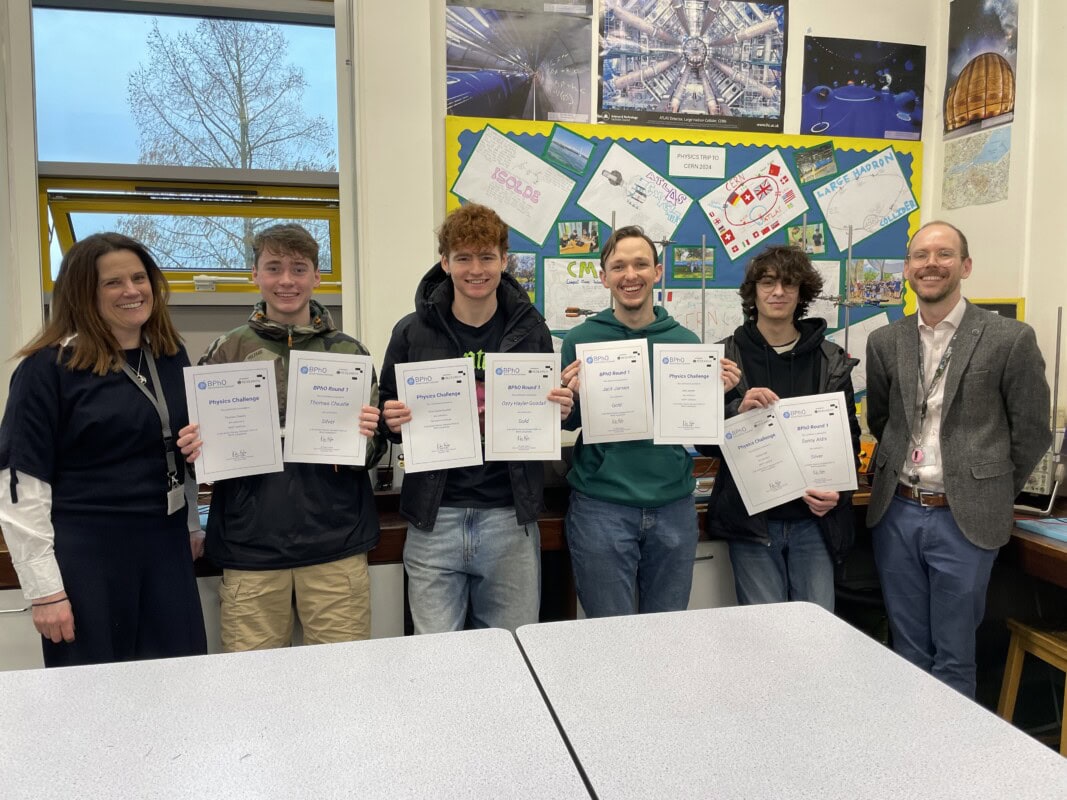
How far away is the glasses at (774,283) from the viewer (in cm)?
214

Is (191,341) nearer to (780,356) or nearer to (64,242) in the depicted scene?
(64,242)

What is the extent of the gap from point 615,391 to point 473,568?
1.99 ft

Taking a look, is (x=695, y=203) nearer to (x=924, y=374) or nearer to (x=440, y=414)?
(x=924, y=374)

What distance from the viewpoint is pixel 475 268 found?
1.89 m

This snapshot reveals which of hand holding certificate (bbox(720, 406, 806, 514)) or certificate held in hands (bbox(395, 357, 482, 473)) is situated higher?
certificate held in hands (bbox(395, 357, 482, 473))

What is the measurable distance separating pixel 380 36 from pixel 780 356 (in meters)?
1.86

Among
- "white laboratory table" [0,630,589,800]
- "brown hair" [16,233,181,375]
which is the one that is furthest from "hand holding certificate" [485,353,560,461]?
"brown hair" [16,233,181,375]

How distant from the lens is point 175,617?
183 centimetres

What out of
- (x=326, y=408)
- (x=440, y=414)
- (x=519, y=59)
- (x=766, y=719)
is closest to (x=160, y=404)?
(x=326, y=408)

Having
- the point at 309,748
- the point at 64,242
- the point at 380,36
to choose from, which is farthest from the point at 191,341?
the point at 309,748

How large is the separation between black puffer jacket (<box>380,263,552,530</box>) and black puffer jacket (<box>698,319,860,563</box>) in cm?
62

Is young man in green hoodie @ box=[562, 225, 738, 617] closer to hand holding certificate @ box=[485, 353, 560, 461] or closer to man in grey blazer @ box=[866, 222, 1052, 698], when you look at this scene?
hand holding certificate @ box=[485, 353, 560, 461]

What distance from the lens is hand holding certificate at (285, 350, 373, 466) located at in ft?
6.08

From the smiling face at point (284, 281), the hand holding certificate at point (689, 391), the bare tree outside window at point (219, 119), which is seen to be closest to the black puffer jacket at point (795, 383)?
the hand holding certificate at point (689, 391)
